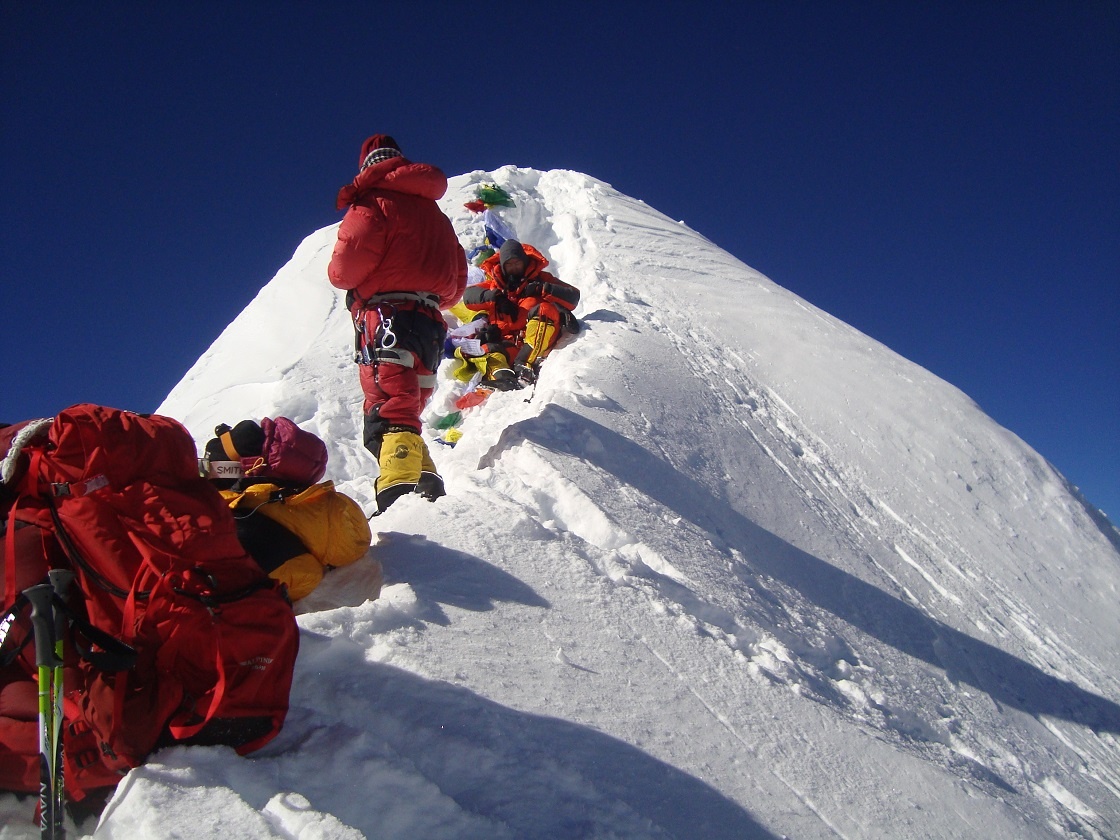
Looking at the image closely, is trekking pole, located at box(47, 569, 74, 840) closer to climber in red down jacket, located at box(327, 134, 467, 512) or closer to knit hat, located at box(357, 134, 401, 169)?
climber in red down jacket, located at box(327, 134, 467, 512)

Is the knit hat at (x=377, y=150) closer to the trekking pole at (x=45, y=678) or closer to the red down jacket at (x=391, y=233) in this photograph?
the red down jacket at (x=391, y=233)

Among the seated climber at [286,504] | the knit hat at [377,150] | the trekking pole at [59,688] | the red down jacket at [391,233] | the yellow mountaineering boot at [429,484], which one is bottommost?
the trekking pole at [59,688]

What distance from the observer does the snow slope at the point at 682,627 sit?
1514 millimetres

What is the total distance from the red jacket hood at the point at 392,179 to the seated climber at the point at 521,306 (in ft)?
7.18

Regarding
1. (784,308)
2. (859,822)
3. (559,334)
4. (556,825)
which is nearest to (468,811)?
(556,825)

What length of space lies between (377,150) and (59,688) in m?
3.08

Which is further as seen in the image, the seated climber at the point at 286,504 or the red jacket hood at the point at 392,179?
the red jacket hood at the point at 392,179

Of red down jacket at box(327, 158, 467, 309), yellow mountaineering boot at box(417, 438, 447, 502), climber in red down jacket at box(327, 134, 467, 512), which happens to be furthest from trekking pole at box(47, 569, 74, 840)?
red down jacket at box(327, 158, 467, 309)

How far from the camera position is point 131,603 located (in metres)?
1.39

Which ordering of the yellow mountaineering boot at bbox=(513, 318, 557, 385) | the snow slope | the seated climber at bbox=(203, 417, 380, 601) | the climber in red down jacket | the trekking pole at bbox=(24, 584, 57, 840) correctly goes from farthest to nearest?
1. the yellow mountaineering boot at bbox=(513, 318, 557, 385)
2. the climber in red down jacket
3. the seated climber at bbox=(203, 417, 380, 601)
4. the snow slope
5. the trekking pole at bbox=(24, 584, 57, 840)

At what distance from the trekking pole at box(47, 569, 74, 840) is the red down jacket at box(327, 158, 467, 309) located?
236cm

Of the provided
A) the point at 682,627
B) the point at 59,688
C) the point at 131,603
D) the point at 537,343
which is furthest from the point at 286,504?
the point at 537,343

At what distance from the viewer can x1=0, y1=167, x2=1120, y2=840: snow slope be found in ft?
4.97

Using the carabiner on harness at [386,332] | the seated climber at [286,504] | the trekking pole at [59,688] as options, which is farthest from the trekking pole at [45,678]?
the carabiner on harness at [386,332]
